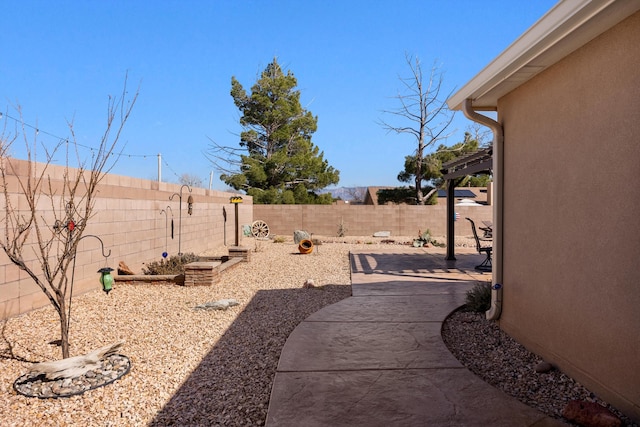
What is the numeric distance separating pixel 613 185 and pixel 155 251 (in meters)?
8.23

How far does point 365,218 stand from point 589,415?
1603cm

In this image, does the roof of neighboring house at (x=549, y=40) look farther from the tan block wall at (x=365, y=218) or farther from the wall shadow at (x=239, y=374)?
the tan block wall at (x=365, y=218)

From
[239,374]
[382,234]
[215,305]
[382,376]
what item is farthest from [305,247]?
[382,376]

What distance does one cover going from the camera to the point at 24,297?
207 inches

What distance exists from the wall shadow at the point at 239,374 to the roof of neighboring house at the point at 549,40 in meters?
3.07

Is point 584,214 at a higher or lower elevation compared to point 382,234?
higher

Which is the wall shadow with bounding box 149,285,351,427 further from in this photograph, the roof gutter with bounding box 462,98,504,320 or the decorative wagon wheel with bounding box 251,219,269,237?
the decorative wagon wheel with bounding box 251,219,269,237

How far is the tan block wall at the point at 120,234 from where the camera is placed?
5152 mm

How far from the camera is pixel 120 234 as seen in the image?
7.58 meters

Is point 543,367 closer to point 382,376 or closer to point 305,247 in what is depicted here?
point 382,376

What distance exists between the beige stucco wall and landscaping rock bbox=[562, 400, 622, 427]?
221 millimetres

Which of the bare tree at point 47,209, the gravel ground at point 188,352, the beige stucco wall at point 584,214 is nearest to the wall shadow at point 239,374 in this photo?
the gravel ground at point 188,352

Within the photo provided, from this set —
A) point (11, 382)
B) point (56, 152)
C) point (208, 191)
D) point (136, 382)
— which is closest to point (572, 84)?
point (136, 382)

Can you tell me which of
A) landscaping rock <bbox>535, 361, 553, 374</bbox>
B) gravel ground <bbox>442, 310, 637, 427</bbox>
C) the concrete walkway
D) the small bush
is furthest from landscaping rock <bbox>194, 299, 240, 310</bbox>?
landscaping rock <bbox>535, 361, 553, 374</bbox>
